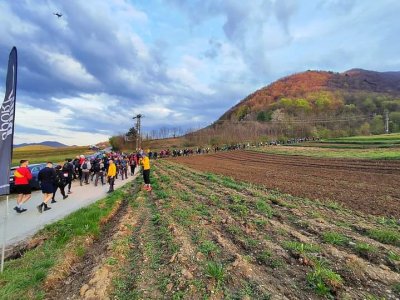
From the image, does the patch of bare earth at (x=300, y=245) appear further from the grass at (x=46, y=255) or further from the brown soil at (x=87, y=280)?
the grass at (x=46, y=255)

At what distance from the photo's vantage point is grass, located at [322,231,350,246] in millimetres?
6574

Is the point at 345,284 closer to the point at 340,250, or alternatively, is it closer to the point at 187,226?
the point at 340,250

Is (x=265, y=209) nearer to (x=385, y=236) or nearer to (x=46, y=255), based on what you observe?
(x=385, y=236)

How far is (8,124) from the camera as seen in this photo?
6219mm

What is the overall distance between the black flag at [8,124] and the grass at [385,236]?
25.3ft

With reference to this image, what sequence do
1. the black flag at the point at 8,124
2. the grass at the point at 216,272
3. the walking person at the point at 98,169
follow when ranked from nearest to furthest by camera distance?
the grass at the point at 216,272 < the black flag at the point at 8,124 < the walking person at the point at 98,169

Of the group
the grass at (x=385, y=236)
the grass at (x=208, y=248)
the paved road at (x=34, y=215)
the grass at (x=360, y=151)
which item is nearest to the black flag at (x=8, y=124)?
the paved road at (x=34, y=215)

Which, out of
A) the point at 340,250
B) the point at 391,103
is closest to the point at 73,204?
the point at 340,250

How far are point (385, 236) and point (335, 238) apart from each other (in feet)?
3.75

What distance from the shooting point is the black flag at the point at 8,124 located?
608cm

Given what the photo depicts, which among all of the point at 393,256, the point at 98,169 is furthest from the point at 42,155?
the point at 393,256

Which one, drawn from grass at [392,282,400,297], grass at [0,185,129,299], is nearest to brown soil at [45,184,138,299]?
grass at [0,185,129,299]

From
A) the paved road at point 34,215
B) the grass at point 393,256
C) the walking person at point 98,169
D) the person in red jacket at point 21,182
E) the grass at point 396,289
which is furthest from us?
the walking person at point 98,169

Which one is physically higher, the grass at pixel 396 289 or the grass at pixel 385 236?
the grass at pixel 385 236
